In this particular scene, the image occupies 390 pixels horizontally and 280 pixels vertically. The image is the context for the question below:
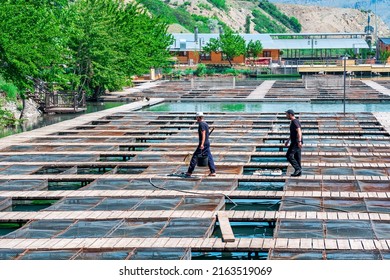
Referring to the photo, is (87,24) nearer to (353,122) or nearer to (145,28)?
(353,122)

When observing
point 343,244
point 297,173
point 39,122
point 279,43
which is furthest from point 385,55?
point 343,244

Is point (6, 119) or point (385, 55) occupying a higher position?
point (6, 119)

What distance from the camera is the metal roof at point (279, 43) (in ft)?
375

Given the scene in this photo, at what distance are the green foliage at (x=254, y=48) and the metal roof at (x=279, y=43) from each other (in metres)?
3.67

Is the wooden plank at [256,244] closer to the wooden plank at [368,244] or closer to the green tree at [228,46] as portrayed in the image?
the wooden plank at [368,244]

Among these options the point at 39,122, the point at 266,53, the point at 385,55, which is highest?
the point at 39,122

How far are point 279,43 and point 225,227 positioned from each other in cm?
10720

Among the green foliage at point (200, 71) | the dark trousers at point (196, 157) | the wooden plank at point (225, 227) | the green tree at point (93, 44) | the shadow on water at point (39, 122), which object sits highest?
the green tree at point (93, 44)

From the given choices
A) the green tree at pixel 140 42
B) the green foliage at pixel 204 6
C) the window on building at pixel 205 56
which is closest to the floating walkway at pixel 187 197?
the green tree at pixel 140 42

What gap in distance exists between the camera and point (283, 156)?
24938mm

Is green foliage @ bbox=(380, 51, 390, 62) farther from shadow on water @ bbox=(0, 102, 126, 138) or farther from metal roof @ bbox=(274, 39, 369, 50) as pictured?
shadow on water @ bbox=(0, 102, 126, 138)

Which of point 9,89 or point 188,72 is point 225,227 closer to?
point 9,89

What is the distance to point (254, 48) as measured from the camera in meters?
110

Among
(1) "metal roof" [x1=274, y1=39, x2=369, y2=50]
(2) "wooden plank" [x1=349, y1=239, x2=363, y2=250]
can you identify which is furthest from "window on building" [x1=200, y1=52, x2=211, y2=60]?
(2) "wooden plank" [x1=349, y1=239, x2=363, y2=250]
